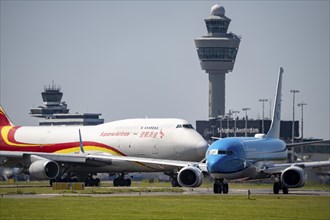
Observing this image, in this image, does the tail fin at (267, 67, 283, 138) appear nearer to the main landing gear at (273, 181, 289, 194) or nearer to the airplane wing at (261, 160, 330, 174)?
the airplane wing at (261, 160, 330, 174)

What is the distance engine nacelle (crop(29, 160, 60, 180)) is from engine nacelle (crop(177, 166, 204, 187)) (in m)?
15.8

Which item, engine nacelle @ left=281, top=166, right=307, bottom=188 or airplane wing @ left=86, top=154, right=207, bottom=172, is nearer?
engine nacelle @ left=281, top=166, right=307, bottom=188

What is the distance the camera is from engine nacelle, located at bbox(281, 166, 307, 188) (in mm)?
60562

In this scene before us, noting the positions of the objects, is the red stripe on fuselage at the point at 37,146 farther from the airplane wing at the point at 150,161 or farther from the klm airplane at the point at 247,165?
the klm airplane at the point at 247,165

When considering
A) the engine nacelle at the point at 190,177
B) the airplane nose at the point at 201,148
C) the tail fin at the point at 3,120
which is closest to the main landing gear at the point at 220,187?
the engine nacelle at the point at 190,177

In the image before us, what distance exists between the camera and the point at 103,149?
269 ft

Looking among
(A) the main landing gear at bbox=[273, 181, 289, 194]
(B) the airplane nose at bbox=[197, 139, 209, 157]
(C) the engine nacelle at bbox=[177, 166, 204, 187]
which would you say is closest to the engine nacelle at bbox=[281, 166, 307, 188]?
A: (A) the main landing gear at bbox=[273, 181, 289, 194]

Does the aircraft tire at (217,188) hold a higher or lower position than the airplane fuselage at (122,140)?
lower

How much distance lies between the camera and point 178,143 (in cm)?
7619

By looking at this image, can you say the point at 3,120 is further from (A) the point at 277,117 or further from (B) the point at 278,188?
(B) the point at 278,188

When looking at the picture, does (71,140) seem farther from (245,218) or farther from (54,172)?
(245,218)

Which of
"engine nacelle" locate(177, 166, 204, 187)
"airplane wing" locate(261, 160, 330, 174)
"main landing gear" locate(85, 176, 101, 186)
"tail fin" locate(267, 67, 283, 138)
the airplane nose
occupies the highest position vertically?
"tail fin" locate(267, 67, 283, 138)

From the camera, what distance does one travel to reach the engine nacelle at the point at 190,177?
61.6 meters

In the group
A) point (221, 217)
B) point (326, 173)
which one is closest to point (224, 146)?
point (221, 217)
